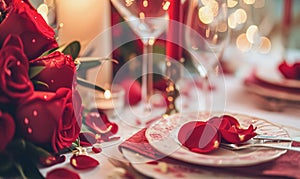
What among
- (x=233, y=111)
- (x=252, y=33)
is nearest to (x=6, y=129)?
(x=233, y=111)

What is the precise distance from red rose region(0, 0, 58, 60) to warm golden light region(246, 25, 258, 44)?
982 mm

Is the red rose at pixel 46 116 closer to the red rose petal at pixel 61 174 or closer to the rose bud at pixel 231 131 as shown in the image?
the red rose petal at pixel 61 174

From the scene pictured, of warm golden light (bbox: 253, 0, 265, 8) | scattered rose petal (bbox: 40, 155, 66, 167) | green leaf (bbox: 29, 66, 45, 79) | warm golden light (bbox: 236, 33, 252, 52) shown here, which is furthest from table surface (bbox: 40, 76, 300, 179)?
warm golden light (bbox: 253, 0, 265, 8)

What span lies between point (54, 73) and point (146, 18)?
0.21 m

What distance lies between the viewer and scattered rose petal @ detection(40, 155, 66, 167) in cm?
51

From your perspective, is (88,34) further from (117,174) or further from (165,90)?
(117,174)

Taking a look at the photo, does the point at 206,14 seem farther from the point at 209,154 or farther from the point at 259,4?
the point at 259,4

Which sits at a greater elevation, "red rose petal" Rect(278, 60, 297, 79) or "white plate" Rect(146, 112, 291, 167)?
"red rose petal" Rect(278, 60, 297, 79)

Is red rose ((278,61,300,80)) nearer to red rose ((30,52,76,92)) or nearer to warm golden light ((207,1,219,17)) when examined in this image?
warm golden light ((207,1,219,17))

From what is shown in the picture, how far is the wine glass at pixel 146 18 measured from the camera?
2.13 ft

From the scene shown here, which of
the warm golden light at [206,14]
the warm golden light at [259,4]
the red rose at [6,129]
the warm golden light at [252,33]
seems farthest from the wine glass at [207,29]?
the warm golden light at [259,4]

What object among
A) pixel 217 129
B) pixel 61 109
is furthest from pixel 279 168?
pixel 61 109

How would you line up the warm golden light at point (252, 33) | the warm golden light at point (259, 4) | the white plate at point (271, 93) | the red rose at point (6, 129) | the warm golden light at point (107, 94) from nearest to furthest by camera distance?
the red rose at point (6, 129), the warm golden light at point (107, 94), the white plate at point (271, 93), the warm golden light at point (252, 33), the warm golden light at point (259, 4)

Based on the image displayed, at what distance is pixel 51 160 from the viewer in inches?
20.3
